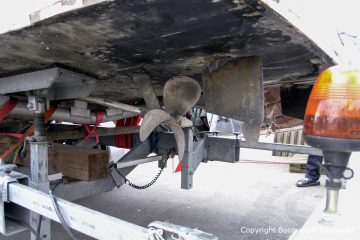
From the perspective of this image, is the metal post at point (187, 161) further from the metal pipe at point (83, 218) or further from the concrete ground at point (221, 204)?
the metal pipe at point (83, 218)

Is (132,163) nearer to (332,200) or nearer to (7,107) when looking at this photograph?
(7,107)

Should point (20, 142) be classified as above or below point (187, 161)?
above

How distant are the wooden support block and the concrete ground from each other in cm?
77

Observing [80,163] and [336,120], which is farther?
[80,163]

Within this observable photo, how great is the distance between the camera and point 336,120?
1.04 meters

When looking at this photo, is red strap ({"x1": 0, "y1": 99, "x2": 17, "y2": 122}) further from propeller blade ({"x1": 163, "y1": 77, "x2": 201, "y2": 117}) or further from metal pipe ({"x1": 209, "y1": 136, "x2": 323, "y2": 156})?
metal pipe ({"x1": 209, "y1": 136, "x2": 323, "y2": 156})

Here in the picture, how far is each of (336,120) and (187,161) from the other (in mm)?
1749

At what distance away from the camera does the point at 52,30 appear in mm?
1205

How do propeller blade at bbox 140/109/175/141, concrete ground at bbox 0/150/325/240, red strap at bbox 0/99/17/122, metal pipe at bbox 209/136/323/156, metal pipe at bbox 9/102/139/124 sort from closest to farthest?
propeller blade at bbox 140/109/175/141
red strap at bbox 0/99/17/122
metal pipe at bbox 9/102/139/124
metal pipe at bbox 209/136/323/156
concrete ground at bbox 0/150/325/240

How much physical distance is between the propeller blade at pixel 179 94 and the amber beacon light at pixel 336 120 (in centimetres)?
88

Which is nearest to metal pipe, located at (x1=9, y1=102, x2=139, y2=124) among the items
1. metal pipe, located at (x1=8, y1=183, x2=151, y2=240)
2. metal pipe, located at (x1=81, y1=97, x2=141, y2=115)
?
metal pipe, located at (x1=81, y1=97, x2=141, y2=115)

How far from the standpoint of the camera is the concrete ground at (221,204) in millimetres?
3180

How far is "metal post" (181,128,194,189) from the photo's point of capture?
269 cm

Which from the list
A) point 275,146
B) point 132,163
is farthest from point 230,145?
point 132,163
